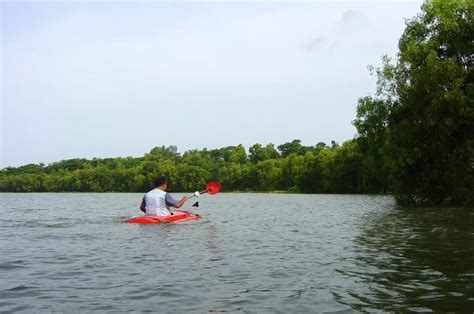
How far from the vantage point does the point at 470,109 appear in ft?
92.3

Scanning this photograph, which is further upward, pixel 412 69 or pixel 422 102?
pixel 412 69

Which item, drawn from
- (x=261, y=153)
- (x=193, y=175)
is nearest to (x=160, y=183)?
(x=193, y=175)

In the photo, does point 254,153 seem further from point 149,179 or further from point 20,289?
point 20,289

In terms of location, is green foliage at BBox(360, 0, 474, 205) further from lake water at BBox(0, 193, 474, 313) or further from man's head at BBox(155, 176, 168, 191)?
man's head at BBox(155, 176, 168, 191)

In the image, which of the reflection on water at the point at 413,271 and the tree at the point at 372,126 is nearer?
the reflection on water at the point at 413,271

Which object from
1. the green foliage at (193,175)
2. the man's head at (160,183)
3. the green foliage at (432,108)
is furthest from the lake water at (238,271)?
the green foliage at (193,175)

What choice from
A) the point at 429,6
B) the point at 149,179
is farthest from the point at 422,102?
the point at 149,179

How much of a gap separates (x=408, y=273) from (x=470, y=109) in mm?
21854

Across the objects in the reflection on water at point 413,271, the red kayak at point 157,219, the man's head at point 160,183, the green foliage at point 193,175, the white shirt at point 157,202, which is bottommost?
the reflection on water at point 413,271

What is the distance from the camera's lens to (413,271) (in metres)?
9.48

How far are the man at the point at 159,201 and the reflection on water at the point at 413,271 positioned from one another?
7.64 meters

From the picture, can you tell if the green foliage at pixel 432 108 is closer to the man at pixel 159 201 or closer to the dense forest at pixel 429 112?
the dense forest at pixel 429 112

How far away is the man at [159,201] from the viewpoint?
65.1ft

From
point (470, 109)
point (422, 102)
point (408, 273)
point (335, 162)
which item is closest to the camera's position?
point (408, 273)
